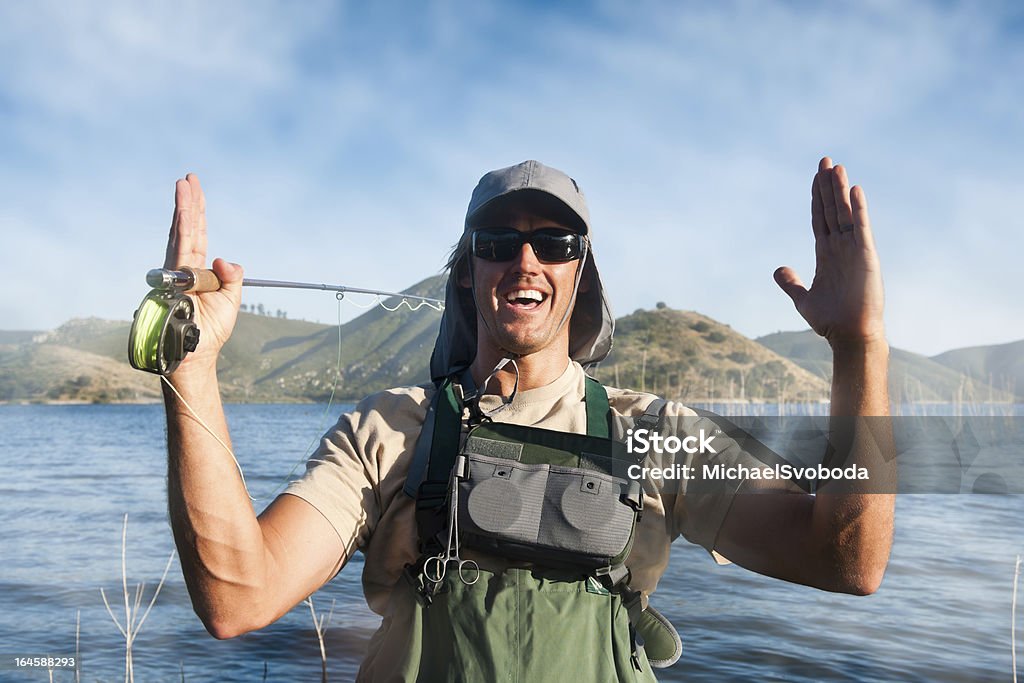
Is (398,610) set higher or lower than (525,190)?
lower

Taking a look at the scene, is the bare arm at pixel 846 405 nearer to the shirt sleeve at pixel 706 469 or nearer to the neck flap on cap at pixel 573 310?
the shirt sleeve at pixel 706 469

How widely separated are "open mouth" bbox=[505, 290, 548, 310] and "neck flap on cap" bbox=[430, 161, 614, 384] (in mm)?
393

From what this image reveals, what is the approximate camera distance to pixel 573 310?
13.3 ft

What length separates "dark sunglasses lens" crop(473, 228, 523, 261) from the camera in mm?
3484

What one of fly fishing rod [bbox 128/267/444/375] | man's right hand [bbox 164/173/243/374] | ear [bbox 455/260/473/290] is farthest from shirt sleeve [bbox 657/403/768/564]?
fly fishing rod [bbox 128/267/444/375]

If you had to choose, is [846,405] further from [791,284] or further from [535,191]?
[535,191]

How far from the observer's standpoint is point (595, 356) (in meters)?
4.03

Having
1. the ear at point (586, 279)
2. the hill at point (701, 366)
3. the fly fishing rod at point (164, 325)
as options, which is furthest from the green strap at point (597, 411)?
the hill at point (701, 366)

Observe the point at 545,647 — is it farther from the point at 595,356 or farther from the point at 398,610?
the point at 595,356

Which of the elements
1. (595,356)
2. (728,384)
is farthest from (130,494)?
(728,384)

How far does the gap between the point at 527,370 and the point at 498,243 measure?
0.59m

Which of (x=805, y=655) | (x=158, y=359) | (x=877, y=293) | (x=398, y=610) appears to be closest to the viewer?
(x=158, y=359)

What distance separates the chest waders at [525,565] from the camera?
2775 millimetres

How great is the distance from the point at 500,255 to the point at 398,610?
1.56 m
